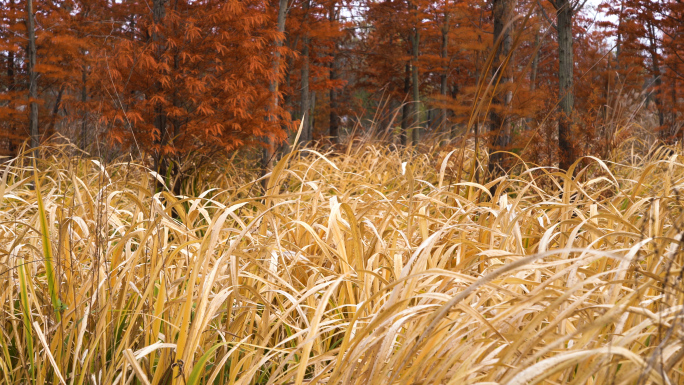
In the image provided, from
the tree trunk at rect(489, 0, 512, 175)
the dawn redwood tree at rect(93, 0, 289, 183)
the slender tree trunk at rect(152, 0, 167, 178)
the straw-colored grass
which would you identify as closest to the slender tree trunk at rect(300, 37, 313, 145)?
the dawn redwood tree at rect(93, 0, 289, 183)

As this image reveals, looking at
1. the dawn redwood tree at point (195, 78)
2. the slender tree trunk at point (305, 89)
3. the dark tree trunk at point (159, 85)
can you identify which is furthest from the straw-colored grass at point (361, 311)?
the slender tree trunk at point (305, 89)

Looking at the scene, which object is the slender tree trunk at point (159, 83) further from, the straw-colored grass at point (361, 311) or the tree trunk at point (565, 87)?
the tree trunk at point (565, 87)

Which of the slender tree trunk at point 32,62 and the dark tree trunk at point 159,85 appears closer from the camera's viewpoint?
the dark tree trunk at point 159,85

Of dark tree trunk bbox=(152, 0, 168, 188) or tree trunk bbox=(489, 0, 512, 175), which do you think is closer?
tree trunk bbox=(489, 0, 512, 175)

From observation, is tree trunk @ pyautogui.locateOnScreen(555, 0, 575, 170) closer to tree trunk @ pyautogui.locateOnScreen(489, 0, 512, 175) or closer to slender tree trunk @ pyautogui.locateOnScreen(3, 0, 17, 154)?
tree trunk @ pyautogui.locateOnScreen(489, 0, 512, 175)

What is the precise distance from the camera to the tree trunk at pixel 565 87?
4691 mm

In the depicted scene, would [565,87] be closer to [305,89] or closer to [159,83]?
[159,83]

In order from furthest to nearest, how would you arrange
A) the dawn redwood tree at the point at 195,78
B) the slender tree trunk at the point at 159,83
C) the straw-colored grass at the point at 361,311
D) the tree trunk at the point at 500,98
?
the slender tree trunk at the point at 159,83 < the dawn redwood tree at the point at 195,78 < the tree trunk at the point at 500,98 < the straw-colored grass at the point at 361,311

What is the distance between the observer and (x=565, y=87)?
490 centimetres

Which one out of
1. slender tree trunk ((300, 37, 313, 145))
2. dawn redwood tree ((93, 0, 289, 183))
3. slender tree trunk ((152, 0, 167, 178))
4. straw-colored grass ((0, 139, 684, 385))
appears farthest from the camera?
slender tree trunk ((300, 37, 313, 145))

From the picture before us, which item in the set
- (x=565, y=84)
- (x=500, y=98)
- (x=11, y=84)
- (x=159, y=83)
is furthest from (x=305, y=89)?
(x=11, y=84)

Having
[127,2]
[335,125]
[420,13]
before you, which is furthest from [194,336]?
[335,125]

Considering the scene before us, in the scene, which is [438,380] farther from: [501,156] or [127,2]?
[127,2]

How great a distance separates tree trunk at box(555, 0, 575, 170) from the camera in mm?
4691
